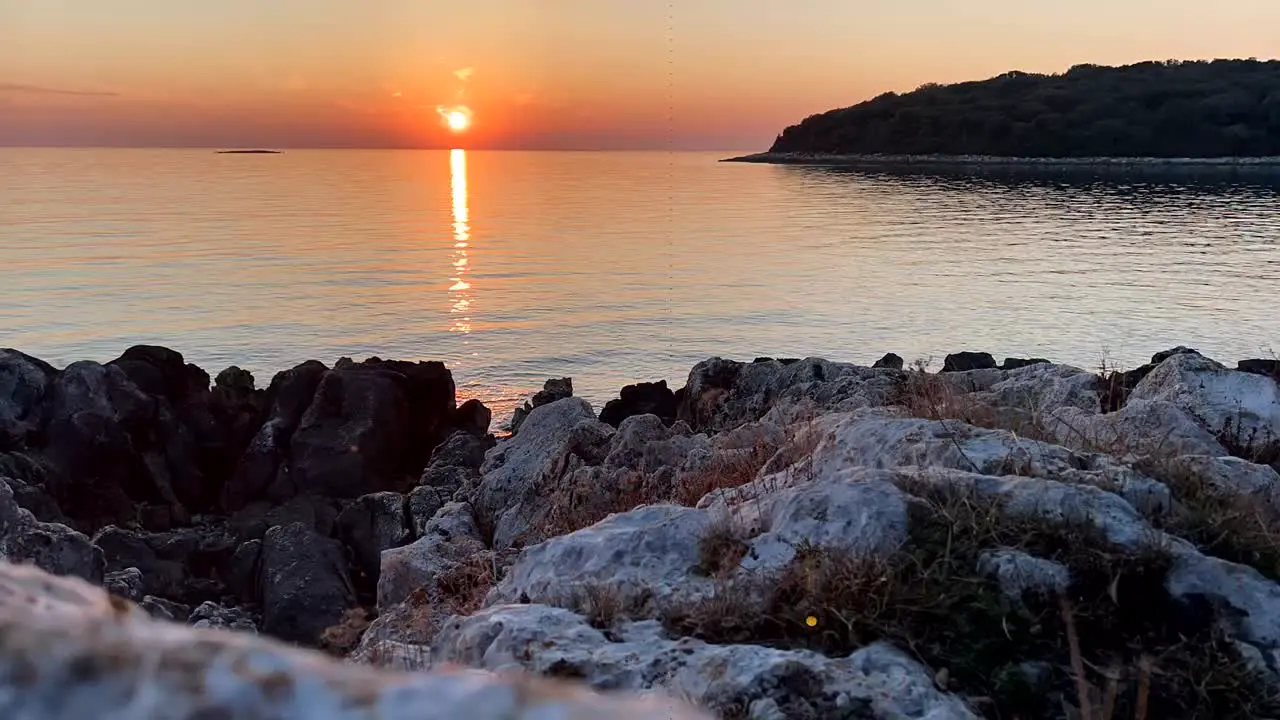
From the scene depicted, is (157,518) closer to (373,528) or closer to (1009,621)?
(373,528)

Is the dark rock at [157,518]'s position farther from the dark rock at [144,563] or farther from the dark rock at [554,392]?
the dark rock at [554,392]

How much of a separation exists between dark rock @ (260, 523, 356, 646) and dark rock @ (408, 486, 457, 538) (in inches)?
38.6

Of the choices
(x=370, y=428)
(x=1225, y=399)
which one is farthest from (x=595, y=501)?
(x=370, y=428)

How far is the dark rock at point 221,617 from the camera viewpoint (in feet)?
38.4

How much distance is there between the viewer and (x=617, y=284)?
46188 millimetres

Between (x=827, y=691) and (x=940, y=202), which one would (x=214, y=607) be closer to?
(x=827, y=691)

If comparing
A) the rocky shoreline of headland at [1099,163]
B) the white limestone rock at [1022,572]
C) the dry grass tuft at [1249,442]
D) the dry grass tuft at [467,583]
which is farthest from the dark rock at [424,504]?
the rocky shoreline of headland at [1099,163]

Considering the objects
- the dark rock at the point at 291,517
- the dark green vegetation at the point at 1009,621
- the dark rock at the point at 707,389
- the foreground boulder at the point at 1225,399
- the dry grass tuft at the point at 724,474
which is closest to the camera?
the dark green vegetation at the point at 1009,621

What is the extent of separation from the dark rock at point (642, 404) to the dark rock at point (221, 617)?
8102 millimetres

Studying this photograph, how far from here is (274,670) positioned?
35.0 inches

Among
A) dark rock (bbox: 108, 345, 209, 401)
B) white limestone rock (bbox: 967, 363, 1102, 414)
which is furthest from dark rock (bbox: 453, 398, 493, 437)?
white limestone rock (bbox: 967, 363, 1102, 414)

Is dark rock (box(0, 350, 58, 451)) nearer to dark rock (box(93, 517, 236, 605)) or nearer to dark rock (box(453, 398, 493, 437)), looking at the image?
dark rock (box(93, 517, 236, 605))

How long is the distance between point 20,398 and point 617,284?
99.9ft

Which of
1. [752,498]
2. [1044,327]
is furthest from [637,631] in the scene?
[1044,327]
